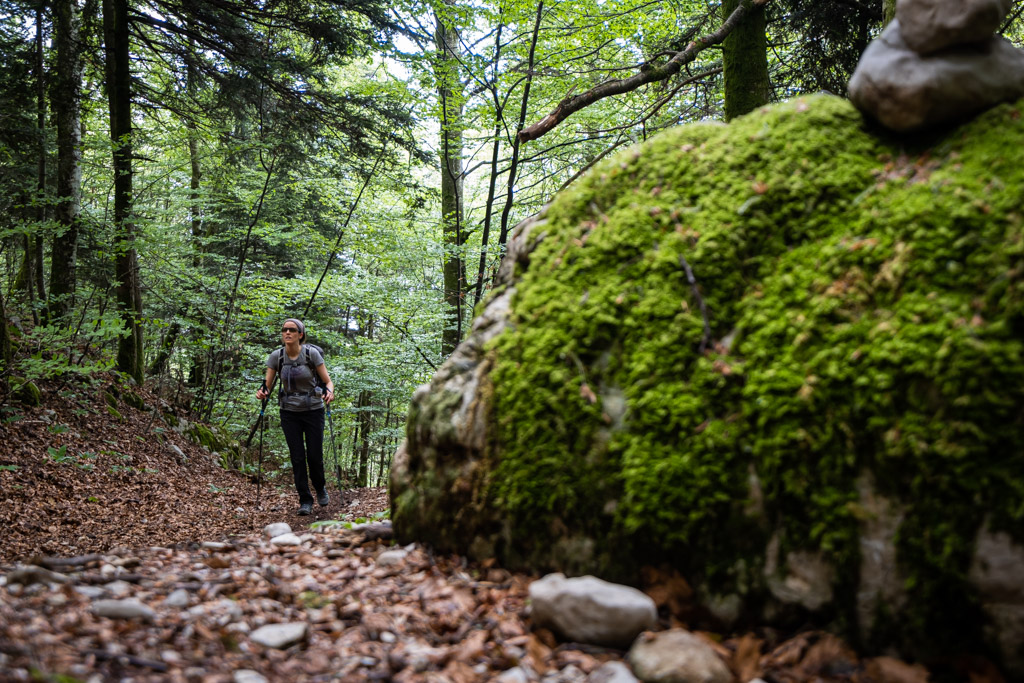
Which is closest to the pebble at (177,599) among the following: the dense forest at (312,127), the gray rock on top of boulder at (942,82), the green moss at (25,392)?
the gray rock on top of boulder at (942,82)

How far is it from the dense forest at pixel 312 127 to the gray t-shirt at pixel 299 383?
2.70 metres

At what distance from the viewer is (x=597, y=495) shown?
2.65m

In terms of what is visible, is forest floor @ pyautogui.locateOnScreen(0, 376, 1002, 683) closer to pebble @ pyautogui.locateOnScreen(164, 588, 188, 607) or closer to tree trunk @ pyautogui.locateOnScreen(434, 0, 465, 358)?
pebble @ pyautogui.locateOnScreen(164, 588, 188, 607)

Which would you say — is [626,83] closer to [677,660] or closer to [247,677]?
[677,660]

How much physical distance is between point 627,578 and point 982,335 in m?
1.77

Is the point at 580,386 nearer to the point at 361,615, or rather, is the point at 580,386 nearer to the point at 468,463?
the point at 468,463

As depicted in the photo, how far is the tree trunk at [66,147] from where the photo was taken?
9273 mm

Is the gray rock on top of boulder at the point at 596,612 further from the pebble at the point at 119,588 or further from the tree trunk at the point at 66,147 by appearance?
the tree trunk at the point at 66,147

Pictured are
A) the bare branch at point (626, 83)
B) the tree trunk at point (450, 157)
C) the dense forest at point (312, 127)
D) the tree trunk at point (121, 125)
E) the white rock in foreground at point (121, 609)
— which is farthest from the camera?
the tree trunk at point (121, 125)

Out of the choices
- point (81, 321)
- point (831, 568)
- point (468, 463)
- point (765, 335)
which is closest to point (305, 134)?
point (81, 321)

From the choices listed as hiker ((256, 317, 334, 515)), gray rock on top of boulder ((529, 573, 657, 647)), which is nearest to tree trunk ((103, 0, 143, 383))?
hiker ((256, 317, 334, 515))

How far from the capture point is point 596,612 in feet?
7.52

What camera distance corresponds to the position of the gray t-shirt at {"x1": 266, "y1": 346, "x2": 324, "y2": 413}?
629cm

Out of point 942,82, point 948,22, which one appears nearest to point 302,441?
point 942,82
